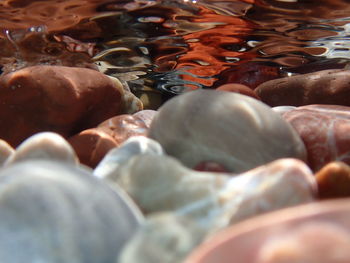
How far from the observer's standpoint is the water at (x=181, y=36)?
5125mm

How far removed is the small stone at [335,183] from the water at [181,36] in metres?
3.56

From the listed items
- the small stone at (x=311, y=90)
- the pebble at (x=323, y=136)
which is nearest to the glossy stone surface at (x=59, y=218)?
the pebble at (x=323, y=136)

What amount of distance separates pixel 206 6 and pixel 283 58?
135 inches

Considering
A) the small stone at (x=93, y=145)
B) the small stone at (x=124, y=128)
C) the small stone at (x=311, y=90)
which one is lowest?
the small stone at (x=311, y=90)

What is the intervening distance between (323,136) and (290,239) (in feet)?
6.40

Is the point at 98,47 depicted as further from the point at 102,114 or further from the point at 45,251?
the point at 45,251

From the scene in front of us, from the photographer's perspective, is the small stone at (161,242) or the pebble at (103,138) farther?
the pebble at (103,138)

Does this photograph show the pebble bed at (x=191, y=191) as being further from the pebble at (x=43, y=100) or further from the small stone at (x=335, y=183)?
the pebble at (x=43, y=100)

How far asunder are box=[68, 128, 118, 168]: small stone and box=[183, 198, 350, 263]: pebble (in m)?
1.86

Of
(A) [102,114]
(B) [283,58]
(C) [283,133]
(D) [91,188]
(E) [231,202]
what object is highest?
(D) [91,188]

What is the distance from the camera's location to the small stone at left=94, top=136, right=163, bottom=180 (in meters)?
1.90

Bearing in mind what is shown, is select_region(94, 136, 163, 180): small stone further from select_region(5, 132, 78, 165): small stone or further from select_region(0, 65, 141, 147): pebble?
select_region(0, 65, 141, 147): pebble

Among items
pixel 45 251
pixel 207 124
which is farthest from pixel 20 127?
pixel 45 251

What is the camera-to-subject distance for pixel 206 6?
507 cm
